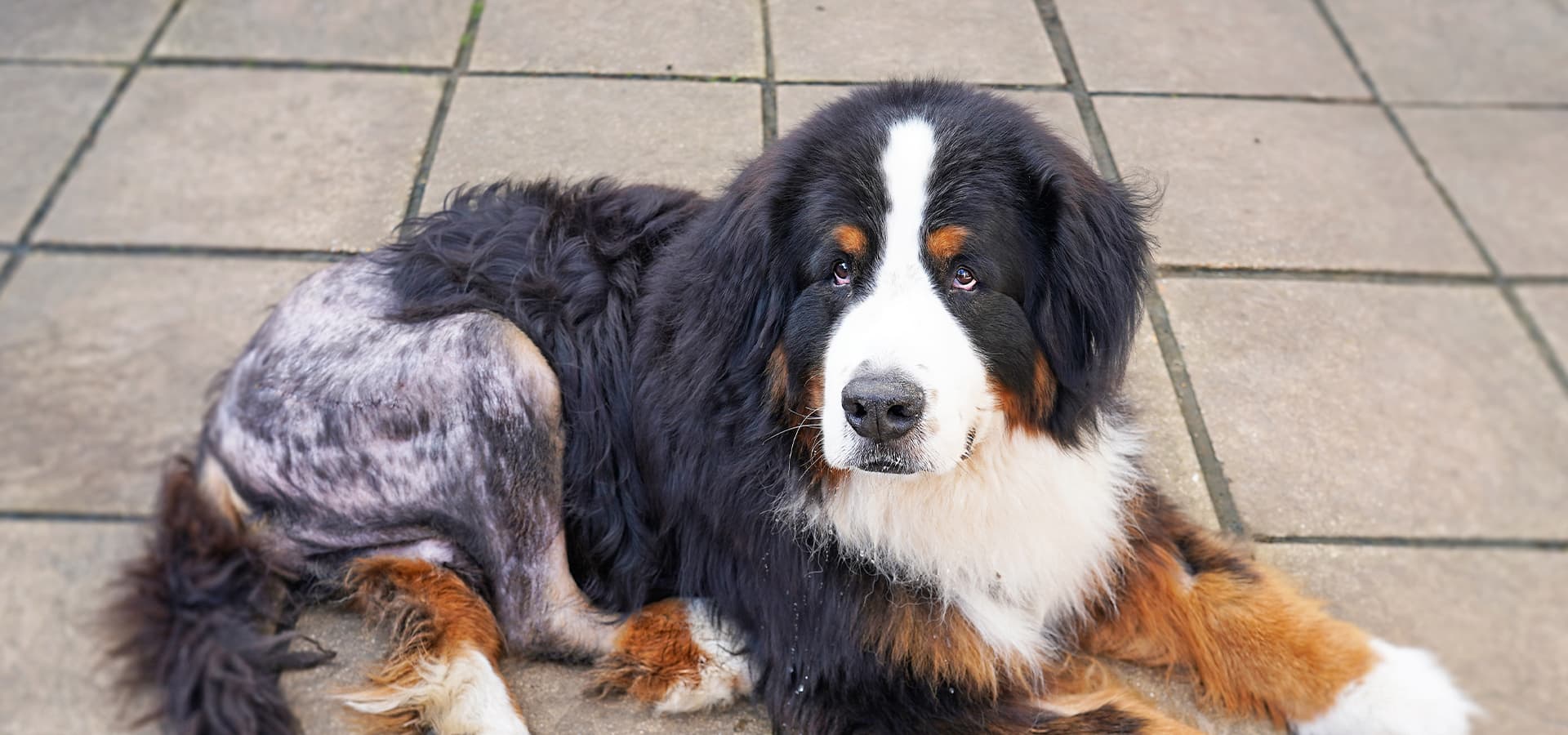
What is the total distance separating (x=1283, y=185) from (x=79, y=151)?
4.80 m

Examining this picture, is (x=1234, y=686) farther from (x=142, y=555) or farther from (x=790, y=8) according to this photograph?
(x=790, y=8)

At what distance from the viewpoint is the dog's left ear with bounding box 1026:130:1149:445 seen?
238 centimetres

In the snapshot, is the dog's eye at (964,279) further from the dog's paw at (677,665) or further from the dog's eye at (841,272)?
the dog's paw at (677,665)

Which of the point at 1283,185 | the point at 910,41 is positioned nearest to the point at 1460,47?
the point at 1283,185

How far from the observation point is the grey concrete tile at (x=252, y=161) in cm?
415

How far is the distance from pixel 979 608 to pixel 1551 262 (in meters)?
3.07

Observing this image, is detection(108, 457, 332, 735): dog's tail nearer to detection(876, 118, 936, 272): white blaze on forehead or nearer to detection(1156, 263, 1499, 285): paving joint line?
detection(876, 118, 936, 272): white blaze on forehead

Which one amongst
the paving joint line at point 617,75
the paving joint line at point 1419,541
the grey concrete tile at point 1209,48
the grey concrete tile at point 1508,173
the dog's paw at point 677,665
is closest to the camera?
the dog's paw at point 677,665

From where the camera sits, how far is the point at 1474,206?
14.6 feet

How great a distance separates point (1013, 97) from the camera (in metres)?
4.65

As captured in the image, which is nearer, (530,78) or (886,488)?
(886,488)

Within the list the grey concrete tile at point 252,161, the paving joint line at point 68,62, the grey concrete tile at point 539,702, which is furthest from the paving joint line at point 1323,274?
the paving joint line at point 68,62

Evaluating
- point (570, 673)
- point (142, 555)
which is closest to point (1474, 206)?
point (570, 673)

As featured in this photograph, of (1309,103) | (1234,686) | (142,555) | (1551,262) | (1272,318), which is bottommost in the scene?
(1234,686)
